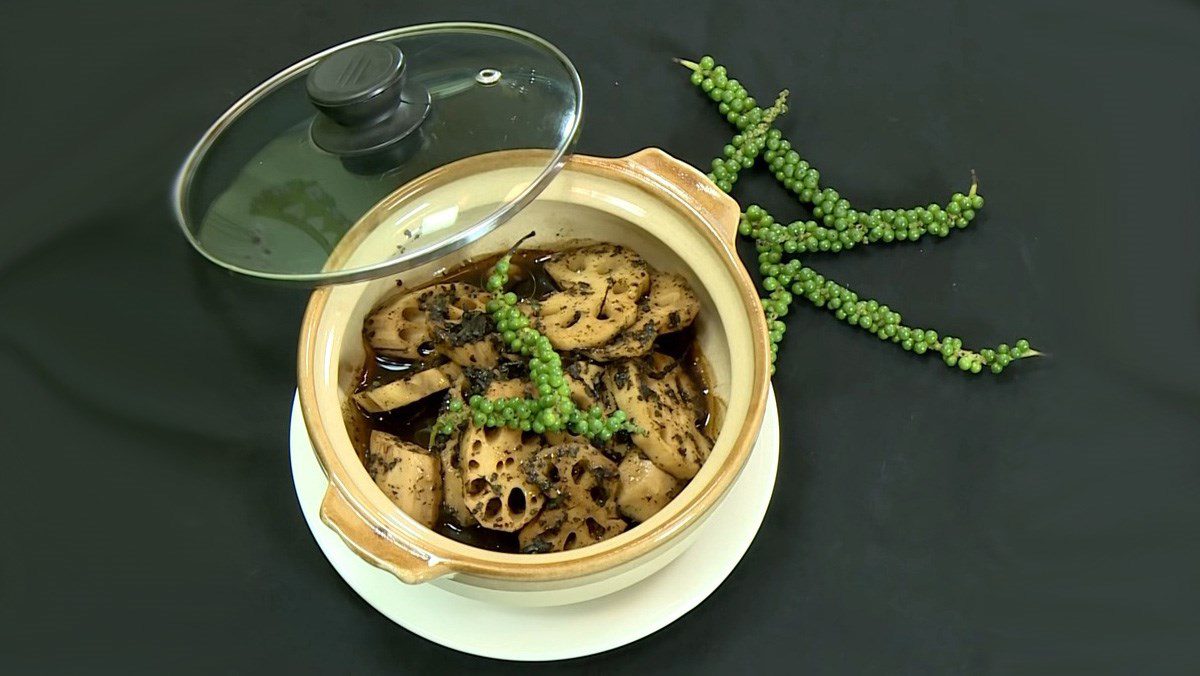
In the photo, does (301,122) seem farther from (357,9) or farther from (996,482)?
(996,482)

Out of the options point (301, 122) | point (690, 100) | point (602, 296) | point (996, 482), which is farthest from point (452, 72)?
point (996, 482)

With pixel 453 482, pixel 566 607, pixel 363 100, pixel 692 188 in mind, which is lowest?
pixel 566 607

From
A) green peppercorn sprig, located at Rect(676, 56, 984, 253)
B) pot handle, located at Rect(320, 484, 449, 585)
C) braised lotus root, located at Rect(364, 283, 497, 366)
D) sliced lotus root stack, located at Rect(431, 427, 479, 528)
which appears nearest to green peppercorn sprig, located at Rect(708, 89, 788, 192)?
green peppercorn sprig, located at Rect(676, 56, 984, 253)

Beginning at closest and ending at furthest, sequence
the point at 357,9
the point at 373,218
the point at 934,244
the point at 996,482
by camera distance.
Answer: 1. the point at 373,218
2. the point at 996,482
3. the point at 934,244
4. the point at 357,9

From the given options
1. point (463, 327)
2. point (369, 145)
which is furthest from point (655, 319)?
point (369, 145)

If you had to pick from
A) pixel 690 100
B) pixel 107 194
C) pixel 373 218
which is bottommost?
pixel 107 194

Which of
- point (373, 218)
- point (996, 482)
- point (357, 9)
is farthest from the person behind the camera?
point (357, 9)

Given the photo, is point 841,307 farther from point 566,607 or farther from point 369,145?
point 369,145

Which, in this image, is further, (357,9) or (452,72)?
(357,9)
